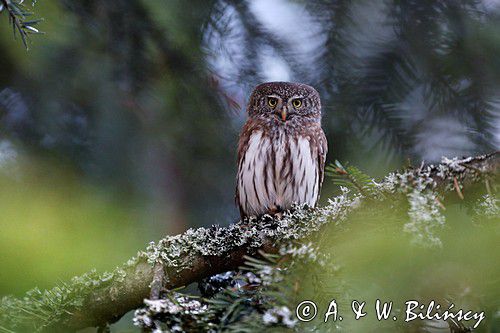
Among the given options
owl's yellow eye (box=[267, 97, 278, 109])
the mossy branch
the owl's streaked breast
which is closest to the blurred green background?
the owl's streaked breast

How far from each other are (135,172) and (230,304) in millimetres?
1205

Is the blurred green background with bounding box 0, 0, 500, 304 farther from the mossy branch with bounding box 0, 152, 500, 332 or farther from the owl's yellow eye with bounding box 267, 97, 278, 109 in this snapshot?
the owl's yellow eye with bounding box 267, 97, 278, 109

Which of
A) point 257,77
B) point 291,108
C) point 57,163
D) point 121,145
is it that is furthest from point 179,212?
point 291,108

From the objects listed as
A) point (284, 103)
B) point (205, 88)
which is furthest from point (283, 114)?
point (205, 88)

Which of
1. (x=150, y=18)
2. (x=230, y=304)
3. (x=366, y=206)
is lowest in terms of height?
(x=230, y=304)

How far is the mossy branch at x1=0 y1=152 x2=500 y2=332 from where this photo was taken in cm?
126

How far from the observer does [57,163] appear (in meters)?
2.24

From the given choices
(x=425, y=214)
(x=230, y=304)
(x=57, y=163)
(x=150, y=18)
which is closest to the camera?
(x=425, y=214)

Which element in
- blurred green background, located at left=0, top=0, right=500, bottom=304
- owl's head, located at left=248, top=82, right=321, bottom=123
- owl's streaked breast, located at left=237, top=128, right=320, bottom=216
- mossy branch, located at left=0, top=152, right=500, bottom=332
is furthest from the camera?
owl's head, located at left=248, top=82, right=321, bottom=123

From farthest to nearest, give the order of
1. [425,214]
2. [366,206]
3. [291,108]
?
[291,108] → [366,206] → [425,214]

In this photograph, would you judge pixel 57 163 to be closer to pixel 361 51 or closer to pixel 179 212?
pixel 179 212

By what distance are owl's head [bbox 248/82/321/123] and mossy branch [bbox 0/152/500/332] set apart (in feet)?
4.47

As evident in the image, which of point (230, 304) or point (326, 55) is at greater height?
point (326, 55)

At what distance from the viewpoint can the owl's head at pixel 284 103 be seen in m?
3.23
